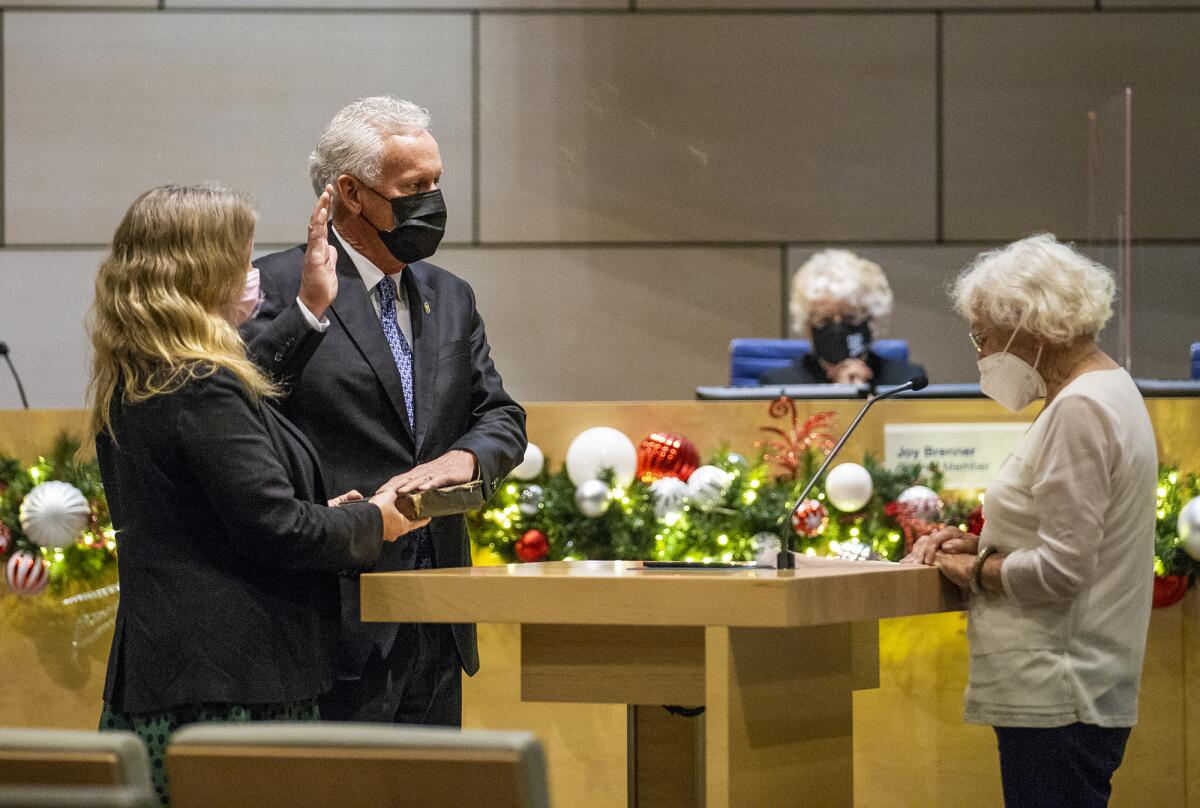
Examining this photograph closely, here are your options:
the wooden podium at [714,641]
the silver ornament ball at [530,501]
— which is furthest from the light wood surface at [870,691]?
the wooden podium at [714,641]

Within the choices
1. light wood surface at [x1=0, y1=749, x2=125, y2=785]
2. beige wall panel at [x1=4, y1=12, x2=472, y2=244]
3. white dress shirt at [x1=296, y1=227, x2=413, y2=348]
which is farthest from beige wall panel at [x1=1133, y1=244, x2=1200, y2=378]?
light wood surface at [x1=0, y1=749, x2=125, y2=785]

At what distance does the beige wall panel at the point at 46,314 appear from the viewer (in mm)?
5863

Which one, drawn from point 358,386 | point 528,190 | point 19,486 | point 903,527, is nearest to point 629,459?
point 903,527

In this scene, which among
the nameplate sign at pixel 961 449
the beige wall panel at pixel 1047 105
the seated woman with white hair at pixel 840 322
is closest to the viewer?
the nameplate sign at pixel 961 449

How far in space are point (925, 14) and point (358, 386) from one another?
4.07m

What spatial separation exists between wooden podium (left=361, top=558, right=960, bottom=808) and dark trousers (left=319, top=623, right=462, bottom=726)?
9.0 inches

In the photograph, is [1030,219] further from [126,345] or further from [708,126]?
[126,345]

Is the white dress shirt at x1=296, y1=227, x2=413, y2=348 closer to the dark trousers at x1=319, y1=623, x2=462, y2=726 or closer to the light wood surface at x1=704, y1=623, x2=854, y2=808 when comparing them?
the dark trousers at x1=319, y1=623, x2=462, y2=726

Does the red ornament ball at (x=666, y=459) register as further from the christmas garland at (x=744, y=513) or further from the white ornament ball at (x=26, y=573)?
the white ornament ball at (x=26, y=573)

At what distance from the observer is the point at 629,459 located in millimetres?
3420

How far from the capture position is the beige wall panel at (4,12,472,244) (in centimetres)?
583

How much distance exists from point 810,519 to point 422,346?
116 cm

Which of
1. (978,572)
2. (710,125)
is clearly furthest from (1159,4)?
(978,572)

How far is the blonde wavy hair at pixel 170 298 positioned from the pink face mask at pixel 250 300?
0.08m
